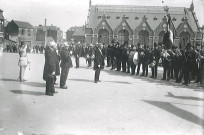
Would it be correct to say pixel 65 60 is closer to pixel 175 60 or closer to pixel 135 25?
pixel 175 60

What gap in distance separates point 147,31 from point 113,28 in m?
8.34

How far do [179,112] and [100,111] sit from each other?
2.18m

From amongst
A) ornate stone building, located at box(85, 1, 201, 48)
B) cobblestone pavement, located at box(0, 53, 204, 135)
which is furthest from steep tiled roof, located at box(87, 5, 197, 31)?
cobblestone pavement, located at box(0, 53, 204, 135)

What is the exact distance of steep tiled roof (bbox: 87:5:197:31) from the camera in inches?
2803

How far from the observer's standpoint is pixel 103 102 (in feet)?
28.6

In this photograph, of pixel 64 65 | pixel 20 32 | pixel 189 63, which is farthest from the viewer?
pixel 20 32

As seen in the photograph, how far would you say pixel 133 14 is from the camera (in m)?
73.9

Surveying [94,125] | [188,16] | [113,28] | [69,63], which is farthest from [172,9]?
[94,125]

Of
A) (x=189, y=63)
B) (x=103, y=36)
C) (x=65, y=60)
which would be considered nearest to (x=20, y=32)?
(x=103, y=36)

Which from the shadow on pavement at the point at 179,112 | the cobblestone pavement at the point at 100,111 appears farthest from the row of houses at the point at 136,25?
the shadow on pavement at the point at 179,112

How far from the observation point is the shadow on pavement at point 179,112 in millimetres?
6970

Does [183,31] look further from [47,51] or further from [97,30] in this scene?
[47,51]

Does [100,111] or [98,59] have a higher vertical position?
[98,59]

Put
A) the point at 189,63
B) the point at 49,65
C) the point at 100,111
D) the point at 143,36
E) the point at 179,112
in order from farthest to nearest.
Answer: the point at 143,36 < the point at 189,63 < the point at 49,65 < the point at 179,112 < the point at 100,111
